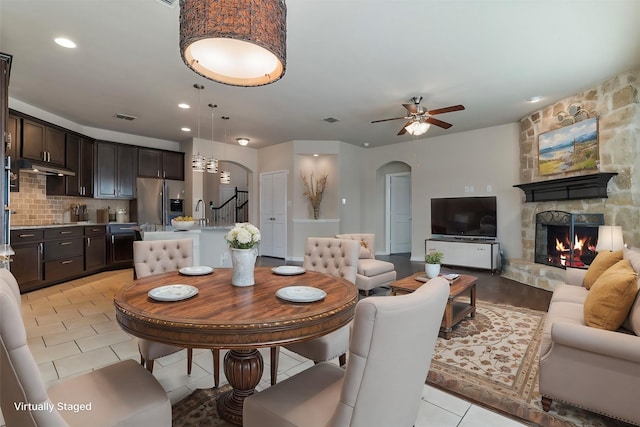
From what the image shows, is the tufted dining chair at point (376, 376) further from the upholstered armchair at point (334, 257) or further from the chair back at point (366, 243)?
the chair back at point (366, 243)

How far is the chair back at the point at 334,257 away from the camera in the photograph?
8.36ft

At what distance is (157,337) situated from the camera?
119 cm

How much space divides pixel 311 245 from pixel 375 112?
321 cm

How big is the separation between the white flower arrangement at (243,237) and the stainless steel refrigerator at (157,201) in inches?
206

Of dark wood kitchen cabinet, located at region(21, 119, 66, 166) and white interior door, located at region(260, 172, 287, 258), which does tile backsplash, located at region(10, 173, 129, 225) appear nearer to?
dark wood kitchen cabinet, located at region(21, 119, 66, 166)

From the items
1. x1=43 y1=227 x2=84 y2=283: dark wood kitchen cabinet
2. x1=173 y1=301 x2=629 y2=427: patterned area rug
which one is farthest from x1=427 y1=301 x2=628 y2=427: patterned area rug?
x1=43 y1=227 x2=84 y2=283: dark wood kitchen cabinet

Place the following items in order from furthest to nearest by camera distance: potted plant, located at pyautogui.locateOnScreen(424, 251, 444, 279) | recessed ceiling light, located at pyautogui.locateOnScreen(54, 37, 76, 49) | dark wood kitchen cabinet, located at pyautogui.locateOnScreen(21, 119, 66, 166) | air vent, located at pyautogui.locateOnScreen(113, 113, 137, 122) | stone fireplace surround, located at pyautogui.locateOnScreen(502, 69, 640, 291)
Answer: air vent, located at pyautogui.locateOnScreen(113, 113, 137, 122) < dark wood kitchen cabinet, located at pyautogui.locateOnScreen(21, 119, 66, 166) < stone fireplace surround, located at pyautogui.locateOnScreen(502, 69, 640, 291) < potted plant, located at pyautogui.locateOnScreen(424, 251, 444, 279) < recessed ceiling light, located at pyautogui.locateOnScreen(54, 37, 76, 49)

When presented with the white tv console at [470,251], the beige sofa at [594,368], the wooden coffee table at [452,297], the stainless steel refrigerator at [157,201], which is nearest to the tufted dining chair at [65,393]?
the beige sofa at [594,368]

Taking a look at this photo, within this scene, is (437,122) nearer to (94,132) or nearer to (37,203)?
(94,132)

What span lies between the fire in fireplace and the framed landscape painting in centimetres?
70

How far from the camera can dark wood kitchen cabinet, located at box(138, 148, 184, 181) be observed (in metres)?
→ 6.41

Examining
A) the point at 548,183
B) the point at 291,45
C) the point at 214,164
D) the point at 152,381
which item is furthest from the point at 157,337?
the point at 548,183

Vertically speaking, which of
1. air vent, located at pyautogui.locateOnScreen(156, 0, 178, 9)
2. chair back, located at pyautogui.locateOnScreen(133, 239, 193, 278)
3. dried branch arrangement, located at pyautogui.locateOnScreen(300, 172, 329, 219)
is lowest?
chair back, located at pyautogui.locateOnScreen(133, 239, 193, 278)

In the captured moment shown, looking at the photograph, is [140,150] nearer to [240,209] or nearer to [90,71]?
[90,71]
